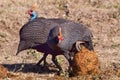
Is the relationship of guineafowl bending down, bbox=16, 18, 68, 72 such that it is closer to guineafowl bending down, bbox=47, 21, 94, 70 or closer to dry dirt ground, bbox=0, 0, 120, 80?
guineafowl bending down, bbox=47, 21, 94, 70

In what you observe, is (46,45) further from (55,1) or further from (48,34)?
(55,1)

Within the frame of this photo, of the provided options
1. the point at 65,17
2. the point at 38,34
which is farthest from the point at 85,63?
the point at 65,17

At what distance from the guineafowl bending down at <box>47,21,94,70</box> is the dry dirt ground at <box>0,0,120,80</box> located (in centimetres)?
45

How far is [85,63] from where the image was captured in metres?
7.89

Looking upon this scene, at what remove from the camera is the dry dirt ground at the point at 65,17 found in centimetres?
855

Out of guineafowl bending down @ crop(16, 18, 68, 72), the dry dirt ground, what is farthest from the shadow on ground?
guineafowl bending down @ crop(16, 18, 68, 72)

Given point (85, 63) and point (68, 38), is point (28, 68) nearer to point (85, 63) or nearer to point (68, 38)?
point (68, 38)

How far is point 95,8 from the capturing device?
522 inches

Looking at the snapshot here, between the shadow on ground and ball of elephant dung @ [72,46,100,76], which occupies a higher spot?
ball of elephant dung @ [72,46,100,76]

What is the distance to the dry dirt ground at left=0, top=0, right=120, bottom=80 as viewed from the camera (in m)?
8.55

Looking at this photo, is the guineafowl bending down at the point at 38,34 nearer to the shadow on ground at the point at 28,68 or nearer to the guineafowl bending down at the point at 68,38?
the guineafowl bending down at the point at 68,38

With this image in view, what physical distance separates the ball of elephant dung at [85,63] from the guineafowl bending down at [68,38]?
0.14m

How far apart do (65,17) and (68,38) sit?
4.48 m

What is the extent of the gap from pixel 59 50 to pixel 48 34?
12.3 inches
